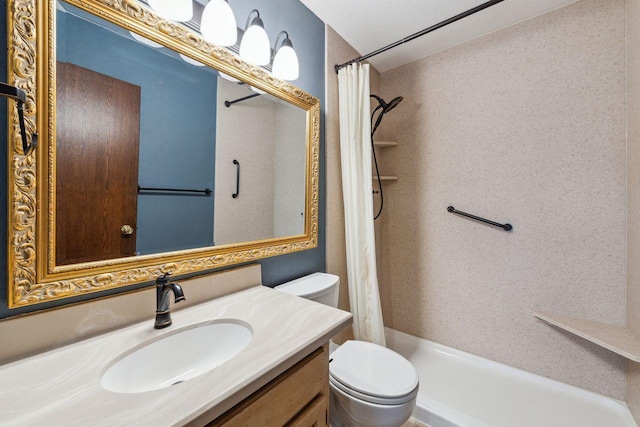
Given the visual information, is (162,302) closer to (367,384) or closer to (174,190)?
(174,190)

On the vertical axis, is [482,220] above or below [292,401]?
above

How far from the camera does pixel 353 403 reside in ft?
3.40

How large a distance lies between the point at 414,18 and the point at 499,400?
7.99 feet

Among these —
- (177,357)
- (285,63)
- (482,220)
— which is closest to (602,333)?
(482,220)

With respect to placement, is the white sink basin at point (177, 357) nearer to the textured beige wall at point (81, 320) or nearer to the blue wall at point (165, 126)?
the textured beige wall at point (81, 320)

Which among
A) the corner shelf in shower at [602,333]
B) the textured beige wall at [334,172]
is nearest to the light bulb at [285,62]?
the textured beige wall at [334,172]

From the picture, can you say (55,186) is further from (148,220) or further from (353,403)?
(353,403)

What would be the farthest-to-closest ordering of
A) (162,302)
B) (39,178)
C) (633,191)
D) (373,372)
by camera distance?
1. (633,191)
2. (373,372)
3. (162,302)
4. (39,178)

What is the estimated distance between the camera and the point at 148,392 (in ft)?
1.68

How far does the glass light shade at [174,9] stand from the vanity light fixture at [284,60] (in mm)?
432

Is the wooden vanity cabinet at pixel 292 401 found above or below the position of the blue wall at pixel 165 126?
below

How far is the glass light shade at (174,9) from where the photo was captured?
0.88m

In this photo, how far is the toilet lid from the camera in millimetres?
1025

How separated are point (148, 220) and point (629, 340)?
230 centimetres
